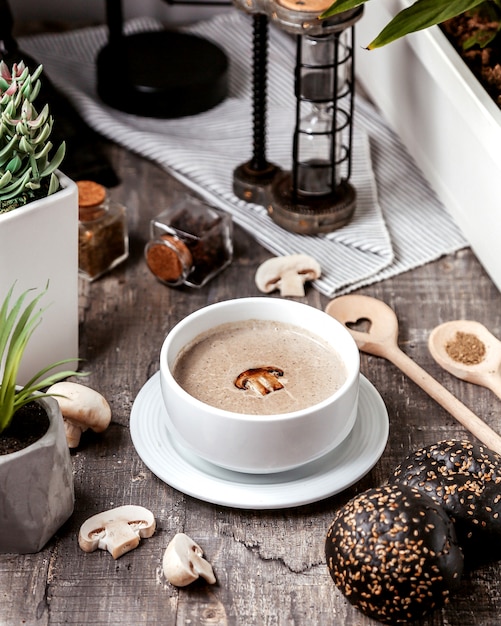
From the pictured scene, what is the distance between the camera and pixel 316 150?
132cm

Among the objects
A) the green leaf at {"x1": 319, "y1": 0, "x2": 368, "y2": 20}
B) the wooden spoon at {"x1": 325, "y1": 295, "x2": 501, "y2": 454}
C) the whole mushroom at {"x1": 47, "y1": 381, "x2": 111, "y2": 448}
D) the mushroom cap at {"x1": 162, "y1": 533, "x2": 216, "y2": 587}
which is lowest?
the wooden spoon at {"x1": 325, "y1": 295, "x2": 501, "y2": 454}

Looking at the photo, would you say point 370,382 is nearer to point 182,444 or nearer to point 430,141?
point 182,444

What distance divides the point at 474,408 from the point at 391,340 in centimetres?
12

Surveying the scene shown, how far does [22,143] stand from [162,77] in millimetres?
636

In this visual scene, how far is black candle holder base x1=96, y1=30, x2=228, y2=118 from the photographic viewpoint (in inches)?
60.4

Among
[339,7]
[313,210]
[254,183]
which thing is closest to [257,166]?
[254,183]

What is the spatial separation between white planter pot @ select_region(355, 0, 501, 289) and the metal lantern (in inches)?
3.7

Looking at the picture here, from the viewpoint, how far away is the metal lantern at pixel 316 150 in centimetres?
125

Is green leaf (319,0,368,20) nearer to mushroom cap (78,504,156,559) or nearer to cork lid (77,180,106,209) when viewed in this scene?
cork lid (77,180,106,209)

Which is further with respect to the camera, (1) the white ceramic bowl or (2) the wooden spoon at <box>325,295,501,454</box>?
(2) the wooden spoon at <box>325,295,501,454</box>

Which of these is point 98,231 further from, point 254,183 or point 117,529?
point 117,529

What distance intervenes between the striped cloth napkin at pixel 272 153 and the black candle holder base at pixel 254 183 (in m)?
0.02

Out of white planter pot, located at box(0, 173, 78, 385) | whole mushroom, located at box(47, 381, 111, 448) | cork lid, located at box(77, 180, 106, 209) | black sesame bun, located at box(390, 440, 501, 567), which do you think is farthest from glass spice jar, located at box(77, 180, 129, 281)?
black sesame bun, located at box(390, 440, 501, 567)

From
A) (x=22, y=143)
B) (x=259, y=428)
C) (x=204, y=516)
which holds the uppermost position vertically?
(x=22, y=143)
